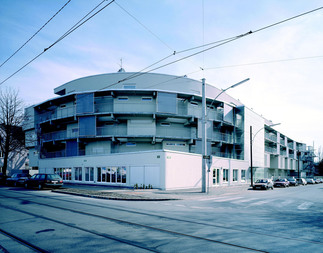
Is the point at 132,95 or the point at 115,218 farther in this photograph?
the point at 132,95

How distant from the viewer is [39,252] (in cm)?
557

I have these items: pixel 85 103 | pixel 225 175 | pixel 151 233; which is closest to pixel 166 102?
pixel 85 103

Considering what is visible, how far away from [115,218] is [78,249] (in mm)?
3681

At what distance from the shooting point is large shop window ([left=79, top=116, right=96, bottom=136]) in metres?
32.7

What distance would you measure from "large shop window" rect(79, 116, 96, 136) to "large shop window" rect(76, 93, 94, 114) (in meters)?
1.01

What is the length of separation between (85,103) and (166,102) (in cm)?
1054

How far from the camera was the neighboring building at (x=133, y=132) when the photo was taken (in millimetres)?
26766

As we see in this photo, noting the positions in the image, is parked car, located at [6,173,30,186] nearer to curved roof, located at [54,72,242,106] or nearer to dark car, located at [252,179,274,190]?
curved roof, located at [54,72,242,106]

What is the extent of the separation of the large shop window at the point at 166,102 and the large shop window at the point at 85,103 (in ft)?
28.5

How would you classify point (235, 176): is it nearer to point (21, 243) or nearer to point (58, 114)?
point (58, 114)

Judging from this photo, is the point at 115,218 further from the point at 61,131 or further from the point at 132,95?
the point at 61,131

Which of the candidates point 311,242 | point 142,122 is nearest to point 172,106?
point 142,122

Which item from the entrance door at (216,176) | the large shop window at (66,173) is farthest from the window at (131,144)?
the entrance door at (216,176)

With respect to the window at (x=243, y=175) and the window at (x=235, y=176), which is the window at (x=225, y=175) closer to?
the window at (x=235, y=176)
